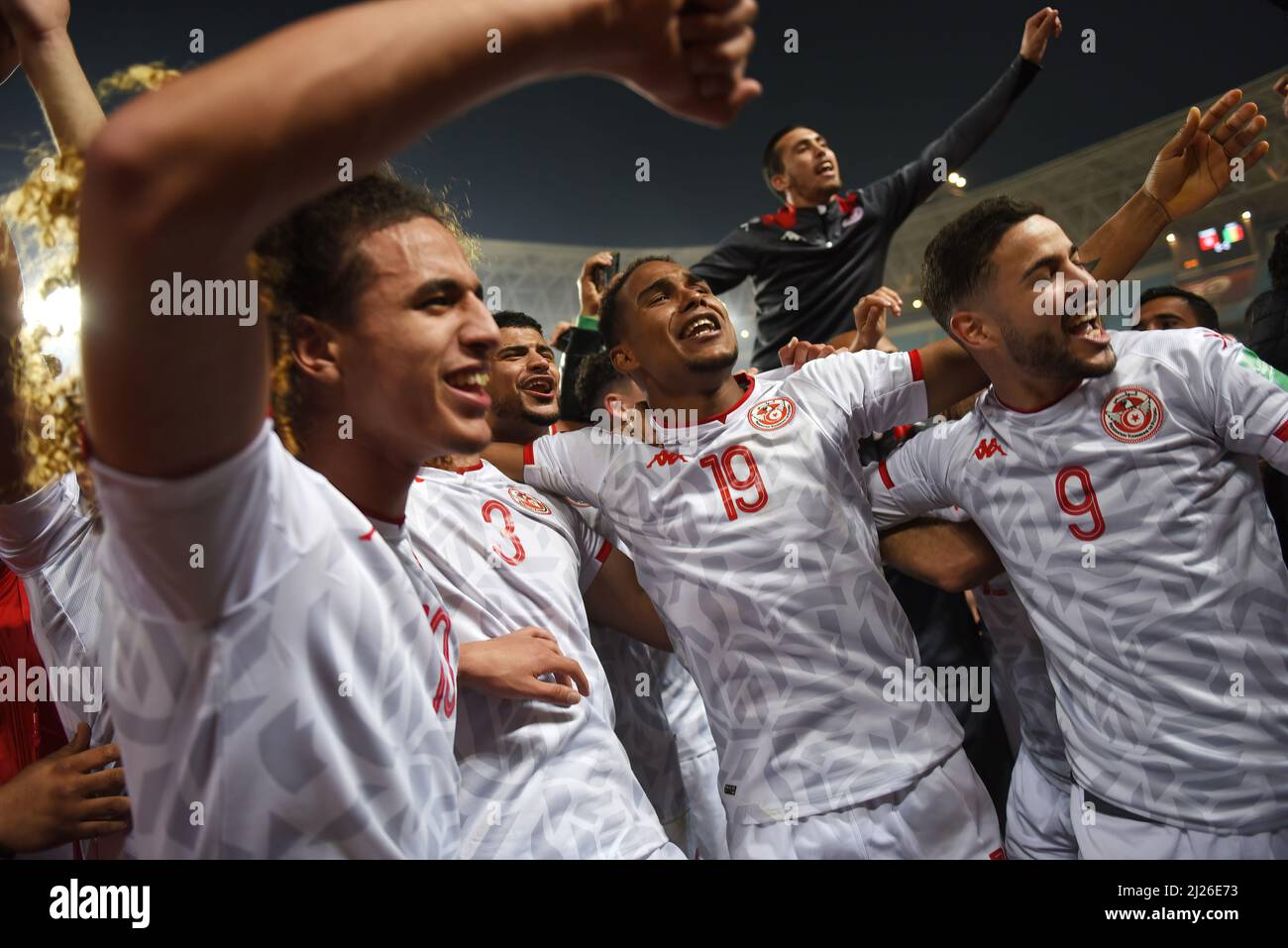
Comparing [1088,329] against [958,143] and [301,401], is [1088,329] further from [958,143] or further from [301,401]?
[958,143]

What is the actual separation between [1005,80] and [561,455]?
2.59 m

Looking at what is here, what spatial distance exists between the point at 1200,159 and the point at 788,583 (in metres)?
1.58

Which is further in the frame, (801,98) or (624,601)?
(801,98)

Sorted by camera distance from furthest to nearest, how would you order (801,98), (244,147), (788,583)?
(801,98) < (788,583) < (244,147)

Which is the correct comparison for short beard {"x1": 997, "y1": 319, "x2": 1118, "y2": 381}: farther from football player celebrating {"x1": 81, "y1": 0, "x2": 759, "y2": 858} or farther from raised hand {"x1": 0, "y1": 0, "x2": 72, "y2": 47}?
raised hand {"x1": 0, "y1": 0, "x2": 72, "y2": 47}

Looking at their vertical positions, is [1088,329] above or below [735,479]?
above

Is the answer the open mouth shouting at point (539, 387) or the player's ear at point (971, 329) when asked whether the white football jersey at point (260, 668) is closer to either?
the player's ear at point (971, 329)

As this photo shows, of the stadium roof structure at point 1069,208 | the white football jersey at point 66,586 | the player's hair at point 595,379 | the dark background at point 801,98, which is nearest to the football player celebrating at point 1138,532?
the player's hair at point 595,379

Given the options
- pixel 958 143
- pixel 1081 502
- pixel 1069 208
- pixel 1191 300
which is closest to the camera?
pixel 1081 502

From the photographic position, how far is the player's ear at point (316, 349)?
107 cm

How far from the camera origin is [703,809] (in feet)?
8.96

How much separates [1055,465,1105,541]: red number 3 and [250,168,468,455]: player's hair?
1.58m

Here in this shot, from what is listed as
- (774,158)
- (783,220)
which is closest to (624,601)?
(783,220)
